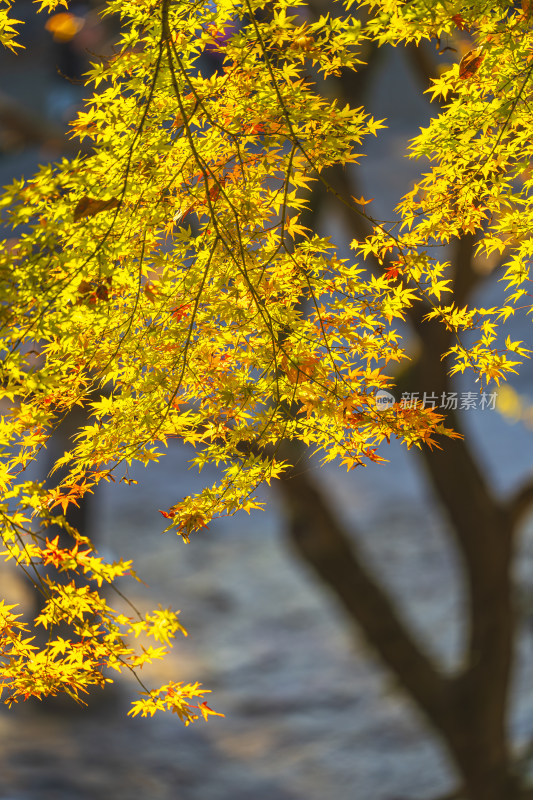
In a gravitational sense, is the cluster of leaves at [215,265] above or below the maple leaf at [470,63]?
below

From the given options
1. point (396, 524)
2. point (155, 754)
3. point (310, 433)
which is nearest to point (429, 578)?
point (396, 524)

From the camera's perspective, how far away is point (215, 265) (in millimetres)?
858

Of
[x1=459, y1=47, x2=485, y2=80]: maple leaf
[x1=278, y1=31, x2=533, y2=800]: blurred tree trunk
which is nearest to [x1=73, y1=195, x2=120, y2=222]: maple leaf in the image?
[x1=459, y1=47, x2=485, y2=80]: maple leaf

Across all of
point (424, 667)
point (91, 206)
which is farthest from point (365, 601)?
point (91, 206)

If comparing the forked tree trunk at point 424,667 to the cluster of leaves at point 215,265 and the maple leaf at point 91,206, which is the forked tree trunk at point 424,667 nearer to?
the cluster of leaves at point 215,265

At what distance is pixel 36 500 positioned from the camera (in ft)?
2.65

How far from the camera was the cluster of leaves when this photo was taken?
0.79m

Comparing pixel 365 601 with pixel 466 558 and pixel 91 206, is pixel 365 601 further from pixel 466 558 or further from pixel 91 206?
pixel 91 206

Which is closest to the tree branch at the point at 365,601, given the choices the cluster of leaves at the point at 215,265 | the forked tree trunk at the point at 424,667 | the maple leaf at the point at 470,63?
the forked tree trunk at the point at 424,667

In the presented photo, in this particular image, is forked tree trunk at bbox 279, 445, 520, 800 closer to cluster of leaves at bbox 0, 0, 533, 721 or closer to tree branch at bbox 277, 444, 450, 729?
tree branch at bbox 277, 444, 450, 729

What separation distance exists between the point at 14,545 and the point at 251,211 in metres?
0.49

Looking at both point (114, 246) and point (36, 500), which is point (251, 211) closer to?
point (114, 246)

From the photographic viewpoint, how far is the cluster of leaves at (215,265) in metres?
0.79

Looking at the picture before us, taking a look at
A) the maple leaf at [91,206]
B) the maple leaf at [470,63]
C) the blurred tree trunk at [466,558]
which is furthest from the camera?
the blurred tree trunk at [466,558]
